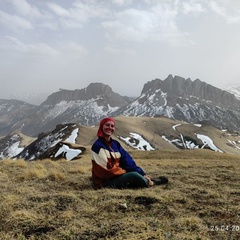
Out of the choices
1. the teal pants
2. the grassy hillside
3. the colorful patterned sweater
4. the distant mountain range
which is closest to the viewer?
the grassy hillside

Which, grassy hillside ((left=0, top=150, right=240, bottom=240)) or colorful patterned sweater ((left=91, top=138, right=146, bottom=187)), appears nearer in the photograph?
grassy hillside ((left=0, top=150, right=240, bottom=240))

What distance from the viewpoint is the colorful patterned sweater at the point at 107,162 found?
9961 mm

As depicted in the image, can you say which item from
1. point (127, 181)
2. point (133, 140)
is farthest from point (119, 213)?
point (133, 140)

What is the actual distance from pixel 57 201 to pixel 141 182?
10.8 ft

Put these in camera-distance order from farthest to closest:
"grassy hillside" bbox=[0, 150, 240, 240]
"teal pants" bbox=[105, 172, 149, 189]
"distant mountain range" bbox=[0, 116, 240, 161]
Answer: "distant mountain range" bbox=[0, 116, 240, 161], "teal pants" bbox=[105, 172, 149, 189], "grassy hillside" bbox=[0, 150, 240, 240]

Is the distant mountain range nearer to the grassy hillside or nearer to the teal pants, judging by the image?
the teal pants

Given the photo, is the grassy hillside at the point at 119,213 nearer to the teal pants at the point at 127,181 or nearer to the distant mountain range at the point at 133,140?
the teal pants at the point at 127,181

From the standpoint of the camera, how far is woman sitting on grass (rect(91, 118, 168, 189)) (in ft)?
32.8

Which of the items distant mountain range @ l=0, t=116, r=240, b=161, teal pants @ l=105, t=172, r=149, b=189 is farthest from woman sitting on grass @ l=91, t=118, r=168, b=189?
distant mountain range @ l=0, t=116, r=240, b=161

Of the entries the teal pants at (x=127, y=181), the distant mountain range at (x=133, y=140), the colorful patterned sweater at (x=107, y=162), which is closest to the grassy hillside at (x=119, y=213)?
the teal pants at (x=127, y=181)

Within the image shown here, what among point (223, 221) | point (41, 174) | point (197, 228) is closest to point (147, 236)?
point (197, 228)

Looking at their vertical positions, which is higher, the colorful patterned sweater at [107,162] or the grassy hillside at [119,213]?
the colorful patterned sweater at [107,162]

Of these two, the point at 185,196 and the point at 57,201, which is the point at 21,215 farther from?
the point at 185,196

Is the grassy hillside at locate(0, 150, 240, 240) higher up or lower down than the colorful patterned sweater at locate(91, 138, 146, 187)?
lower down
